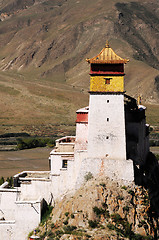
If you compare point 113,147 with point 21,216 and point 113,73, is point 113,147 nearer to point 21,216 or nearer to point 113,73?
point 113,73

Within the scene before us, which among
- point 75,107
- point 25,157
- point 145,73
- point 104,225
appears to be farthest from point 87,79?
point 104,225

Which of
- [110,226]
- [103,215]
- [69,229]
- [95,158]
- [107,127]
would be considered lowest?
[69,229]

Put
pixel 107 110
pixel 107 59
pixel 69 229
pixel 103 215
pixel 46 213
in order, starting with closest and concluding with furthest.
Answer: pixel 69 229
pixel 103 215
pixel 107 110
pixel 107 59
pixel 46 213

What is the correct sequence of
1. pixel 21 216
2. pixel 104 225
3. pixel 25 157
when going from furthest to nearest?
pixel 25 157
pixel 21 216
pixel 104 225

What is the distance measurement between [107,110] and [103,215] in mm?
8509

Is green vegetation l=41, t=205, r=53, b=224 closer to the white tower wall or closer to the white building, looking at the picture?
the white building

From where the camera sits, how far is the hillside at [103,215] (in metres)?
31.3

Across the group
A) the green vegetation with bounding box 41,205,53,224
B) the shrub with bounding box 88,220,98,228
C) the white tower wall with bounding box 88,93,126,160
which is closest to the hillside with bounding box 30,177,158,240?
the shrub with bounding box 88,220,98,228

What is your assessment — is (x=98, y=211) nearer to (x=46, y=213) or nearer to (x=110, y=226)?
(x=110, y=226)

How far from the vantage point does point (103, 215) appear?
106 feet

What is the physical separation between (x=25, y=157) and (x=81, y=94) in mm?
78216

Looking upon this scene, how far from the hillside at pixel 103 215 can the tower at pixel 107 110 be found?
101 inches

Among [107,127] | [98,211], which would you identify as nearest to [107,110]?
[107,127]

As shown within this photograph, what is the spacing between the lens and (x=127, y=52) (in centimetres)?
19525
